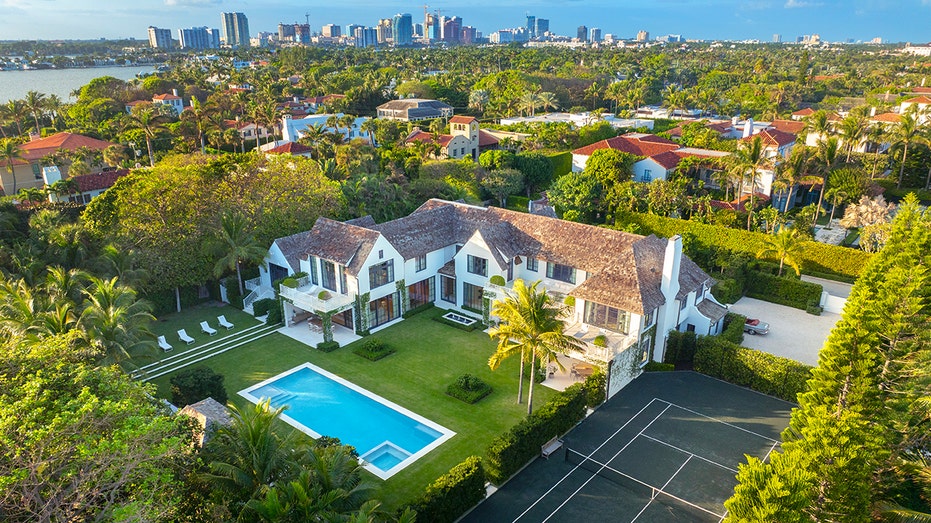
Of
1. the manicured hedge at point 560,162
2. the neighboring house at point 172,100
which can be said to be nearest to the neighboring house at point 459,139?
the manicured hedge at point 560,162

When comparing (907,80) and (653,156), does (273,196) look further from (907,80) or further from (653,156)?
(907,80)

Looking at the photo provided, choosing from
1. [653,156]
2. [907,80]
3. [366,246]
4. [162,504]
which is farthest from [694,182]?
[907,80]

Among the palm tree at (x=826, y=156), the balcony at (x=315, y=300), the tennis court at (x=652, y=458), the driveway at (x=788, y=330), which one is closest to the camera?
the tennis court at (x=652, y=458)

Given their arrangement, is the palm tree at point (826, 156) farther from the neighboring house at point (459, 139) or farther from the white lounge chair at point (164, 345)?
the white lounge chair at point (164, 345)

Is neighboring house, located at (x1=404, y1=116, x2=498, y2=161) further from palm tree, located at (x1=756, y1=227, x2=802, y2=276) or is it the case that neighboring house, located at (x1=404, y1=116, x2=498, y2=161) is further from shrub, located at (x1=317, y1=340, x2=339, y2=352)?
shrub, located at (x1=317, y1=340, x2=339, y2=352)

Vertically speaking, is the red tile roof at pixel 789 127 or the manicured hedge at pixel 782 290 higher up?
the red tile roof at pixel 789 127

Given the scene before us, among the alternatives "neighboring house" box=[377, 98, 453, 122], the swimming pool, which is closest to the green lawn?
the swimming pool
